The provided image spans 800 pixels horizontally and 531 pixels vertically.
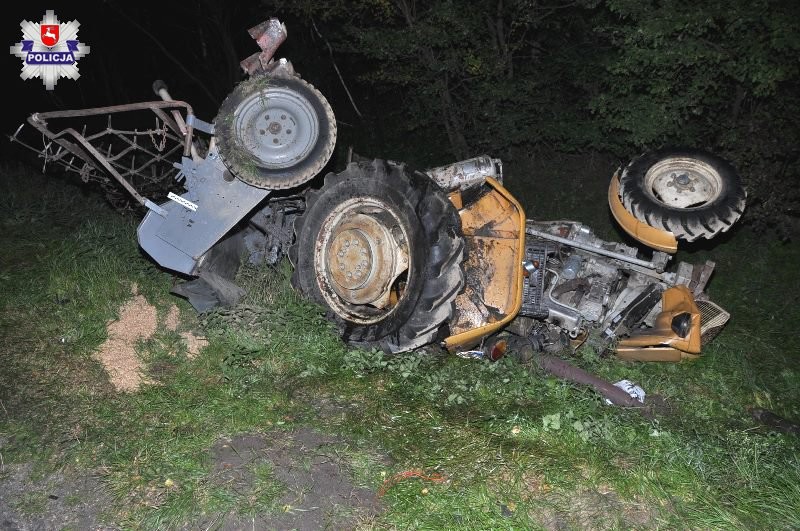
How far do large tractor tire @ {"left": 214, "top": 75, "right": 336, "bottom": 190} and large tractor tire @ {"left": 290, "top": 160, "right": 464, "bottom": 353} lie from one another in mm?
407

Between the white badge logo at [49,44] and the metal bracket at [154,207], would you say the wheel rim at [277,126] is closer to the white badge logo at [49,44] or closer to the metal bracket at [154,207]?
the metal bracket at [154,207]

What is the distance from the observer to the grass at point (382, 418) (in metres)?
3.54

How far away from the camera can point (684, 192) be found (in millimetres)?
5664

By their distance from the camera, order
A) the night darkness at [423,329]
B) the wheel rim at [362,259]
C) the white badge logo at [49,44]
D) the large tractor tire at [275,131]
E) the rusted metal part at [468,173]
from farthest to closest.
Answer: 1. the white badge logo at [49,44]
2. the rusted metal part at [468,173]
3. the wheel rim at [362,259]
4. the large tractor tire at [275,131]
5. the night darkness at [423,329]

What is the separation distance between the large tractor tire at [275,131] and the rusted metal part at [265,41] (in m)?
0.12

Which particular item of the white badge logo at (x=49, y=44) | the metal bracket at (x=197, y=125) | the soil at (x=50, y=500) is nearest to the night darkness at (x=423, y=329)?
the soil at (x=50, y=500)

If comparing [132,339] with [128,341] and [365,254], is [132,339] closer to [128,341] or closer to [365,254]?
[128,341]

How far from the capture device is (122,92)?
19359 mm

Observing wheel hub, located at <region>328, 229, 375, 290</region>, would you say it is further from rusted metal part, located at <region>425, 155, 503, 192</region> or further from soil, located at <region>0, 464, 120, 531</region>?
soil, located at <region>0, 464, 120, 531</region>

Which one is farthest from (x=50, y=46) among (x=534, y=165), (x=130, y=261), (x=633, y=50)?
(x=633, y=50)

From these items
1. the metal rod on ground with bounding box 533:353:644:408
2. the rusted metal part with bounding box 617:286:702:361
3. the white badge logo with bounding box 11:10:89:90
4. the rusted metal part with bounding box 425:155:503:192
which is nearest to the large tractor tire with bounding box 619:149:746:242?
the rusted metal part with bounding box 617:286:702:361

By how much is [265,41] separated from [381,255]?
196cm

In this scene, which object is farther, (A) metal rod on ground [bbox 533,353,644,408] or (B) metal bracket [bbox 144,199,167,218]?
(B) metal bracket [bbox 144,199,167,218]

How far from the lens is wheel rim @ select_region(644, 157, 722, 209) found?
18.3ft
